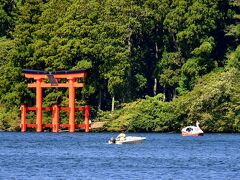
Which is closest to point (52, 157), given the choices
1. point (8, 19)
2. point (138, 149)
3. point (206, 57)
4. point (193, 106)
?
point (138, 149)

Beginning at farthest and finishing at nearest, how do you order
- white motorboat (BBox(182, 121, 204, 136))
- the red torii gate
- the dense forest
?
the dense forest, the red torii gate, white motorboat (BBox(182, 121, 204, 136))

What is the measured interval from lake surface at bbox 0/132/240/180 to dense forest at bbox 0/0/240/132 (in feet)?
34.0

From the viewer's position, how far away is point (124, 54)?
5118 inches

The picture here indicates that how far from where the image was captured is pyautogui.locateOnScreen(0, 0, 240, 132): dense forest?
128500mm

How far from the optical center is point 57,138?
11419 cm

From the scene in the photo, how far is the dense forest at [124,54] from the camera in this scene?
422 ft

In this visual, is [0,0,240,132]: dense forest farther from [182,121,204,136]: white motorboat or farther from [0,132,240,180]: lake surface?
[0,132,240,180]: lake surface

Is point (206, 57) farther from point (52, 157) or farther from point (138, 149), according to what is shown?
point (52, 157)

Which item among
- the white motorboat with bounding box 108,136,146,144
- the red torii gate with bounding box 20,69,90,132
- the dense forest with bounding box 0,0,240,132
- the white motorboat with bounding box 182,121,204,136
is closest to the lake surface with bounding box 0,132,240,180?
the white motorboat with bounding box 108,136,146,144

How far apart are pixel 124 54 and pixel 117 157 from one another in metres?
40.9

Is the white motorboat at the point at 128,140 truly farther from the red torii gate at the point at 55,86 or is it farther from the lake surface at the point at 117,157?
the red torii gate at the point at 55,86

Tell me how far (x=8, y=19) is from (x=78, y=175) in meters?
72.4

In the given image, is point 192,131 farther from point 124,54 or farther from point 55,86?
point 55,86

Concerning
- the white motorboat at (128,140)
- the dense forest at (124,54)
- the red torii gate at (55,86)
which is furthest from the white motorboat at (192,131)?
the white motorboat at (128,140)
